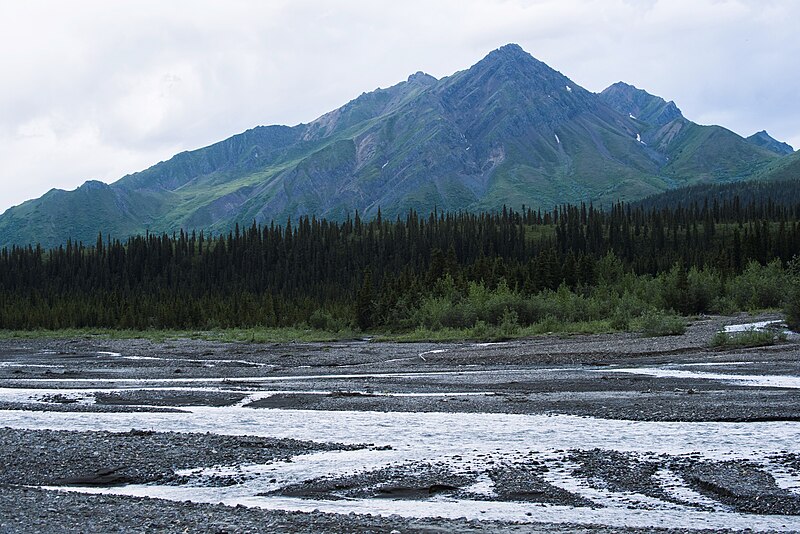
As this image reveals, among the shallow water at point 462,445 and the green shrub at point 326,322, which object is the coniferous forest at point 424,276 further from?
the shallow water at point 462,445

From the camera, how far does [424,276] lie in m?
77.4

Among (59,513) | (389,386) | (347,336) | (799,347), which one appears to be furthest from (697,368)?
(347,336)

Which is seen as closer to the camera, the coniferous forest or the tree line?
the coniferous forest

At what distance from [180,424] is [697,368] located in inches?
712

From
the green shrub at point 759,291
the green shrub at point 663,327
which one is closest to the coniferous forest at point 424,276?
the green shrub at point 759,291

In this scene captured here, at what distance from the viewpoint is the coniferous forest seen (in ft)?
192

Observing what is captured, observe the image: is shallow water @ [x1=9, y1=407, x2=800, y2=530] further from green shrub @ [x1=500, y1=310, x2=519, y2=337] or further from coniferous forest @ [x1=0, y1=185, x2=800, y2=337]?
green shrub @ [x1=500, y1=310, x2=519, y2=337]

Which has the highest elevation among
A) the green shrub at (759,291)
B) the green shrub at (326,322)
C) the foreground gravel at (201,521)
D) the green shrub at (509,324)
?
the green shrub at (759,291)

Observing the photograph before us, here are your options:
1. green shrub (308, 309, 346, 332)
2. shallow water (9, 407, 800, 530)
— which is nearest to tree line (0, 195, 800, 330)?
green shrub (308, 309, 346, 332)

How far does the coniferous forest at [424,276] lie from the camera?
58625 millimetres

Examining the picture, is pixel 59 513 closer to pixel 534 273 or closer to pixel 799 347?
pixel 799 347

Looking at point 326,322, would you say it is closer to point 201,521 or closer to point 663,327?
point 663,327

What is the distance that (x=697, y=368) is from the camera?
27.9m

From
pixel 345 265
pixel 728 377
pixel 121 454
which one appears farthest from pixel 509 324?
pixel 345 265
